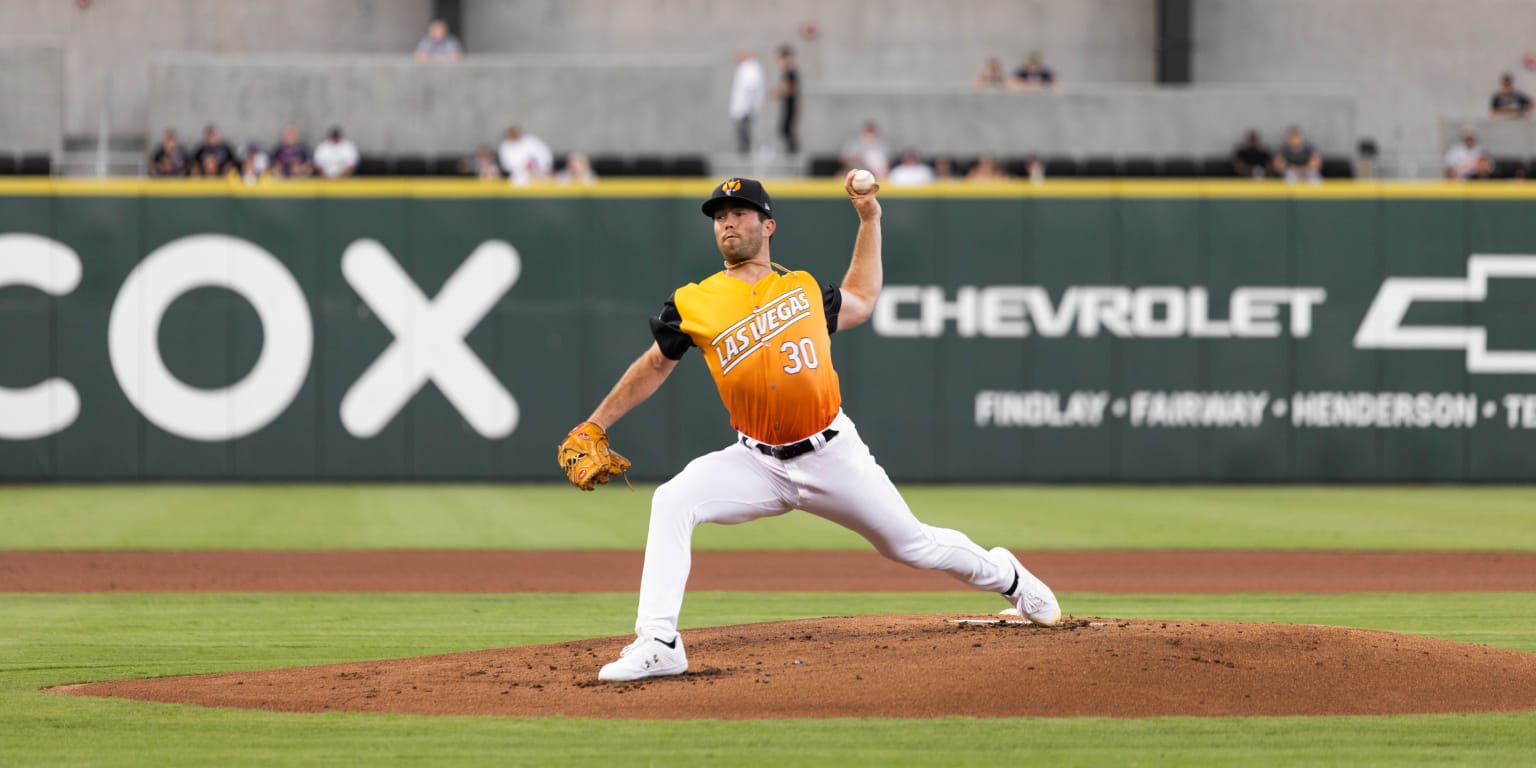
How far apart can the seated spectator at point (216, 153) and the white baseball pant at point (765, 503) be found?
16.4 metres

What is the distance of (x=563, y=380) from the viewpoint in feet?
62.6

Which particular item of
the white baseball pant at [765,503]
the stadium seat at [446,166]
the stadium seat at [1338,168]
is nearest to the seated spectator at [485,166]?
the stadium seat at [446,166]

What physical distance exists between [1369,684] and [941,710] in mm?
1612

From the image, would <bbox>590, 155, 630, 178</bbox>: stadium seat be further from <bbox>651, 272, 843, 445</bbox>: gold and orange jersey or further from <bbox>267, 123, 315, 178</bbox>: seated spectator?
<bbox>651, 272, 843, 445</bbox>: gold and orange jersey

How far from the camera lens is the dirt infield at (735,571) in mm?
10805

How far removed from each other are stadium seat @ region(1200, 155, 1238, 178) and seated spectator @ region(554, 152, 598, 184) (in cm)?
870

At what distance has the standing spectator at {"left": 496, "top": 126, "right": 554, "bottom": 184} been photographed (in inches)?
864

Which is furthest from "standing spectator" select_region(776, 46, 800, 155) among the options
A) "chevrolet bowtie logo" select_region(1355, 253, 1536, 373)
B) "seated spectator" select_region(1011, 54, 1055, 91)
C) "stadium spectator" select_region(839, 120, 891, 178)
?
"chevrolet bowtie logo" select_region(1355, 253, 1536, 373)

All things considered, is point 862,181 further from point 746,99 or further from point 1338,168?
point 1338,168

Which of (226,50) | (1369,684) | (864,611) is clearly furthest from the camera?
(226,50)

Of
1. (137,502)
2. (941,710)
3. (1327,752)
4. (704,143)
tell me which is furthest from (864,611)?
(704,143)

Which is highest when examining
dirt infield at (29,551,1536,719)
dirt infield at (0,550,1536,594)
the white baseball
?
the white baseball

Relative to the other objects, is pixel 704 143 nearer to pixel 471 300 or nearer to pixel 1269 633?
pixel 471 300

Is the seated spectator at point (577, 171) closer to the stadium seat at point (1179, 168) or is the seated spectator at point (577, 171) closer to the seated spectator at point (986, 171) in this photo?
the seated spectator at point (986, 171)
